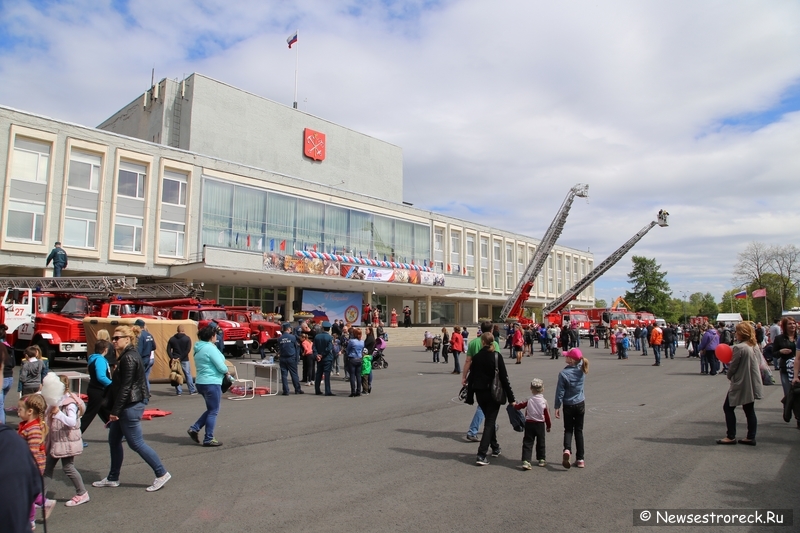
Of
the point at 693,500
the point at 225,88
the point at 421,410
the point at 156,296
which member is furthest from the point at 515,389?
the point at 225,88

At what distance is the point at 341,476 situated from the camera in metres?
6.34

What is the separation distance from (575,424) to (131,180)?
3221cm

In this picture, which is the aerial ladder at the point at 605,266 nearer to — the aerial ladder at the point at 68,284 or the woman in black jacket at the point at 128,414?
the aerial ladder at the point at 68,284

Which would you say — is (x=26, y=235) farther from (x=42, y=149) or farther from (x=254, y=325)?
(x=254, y=325)

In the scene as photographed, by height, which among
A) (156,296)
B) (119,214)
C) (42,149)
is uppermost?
(42,149)

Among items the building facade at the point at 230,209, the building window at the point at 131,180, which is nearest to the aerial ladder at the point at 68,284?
the building facade at the point at 230,209

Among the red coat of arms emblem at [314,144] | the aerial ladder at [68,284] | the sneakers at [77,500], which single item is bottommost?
the sneakers at [77,500]

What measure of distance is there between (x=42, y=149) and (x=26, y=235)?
4.78 meters

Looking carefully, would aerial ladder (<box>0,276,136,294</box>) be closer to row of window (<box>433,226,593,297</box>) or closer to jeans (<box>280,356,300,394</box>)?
jeans (<box>280,356,300,394</box>)

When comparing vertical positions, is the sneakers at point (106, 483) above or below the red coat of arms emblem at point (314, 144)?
below

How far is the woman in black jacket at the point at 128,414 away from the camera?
5.72 meters

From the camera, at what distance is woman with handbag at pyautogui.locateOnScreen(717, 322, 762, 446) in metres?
7.72

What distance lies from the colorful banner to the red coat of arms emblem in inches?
492

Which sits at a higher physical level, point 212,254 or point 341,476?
point 212,254
